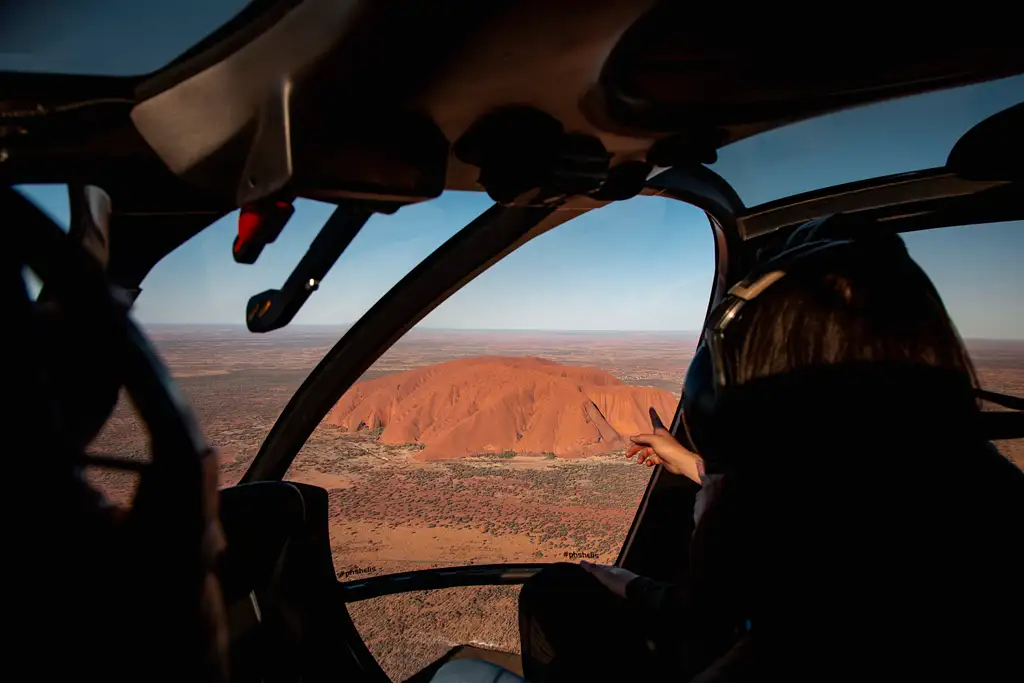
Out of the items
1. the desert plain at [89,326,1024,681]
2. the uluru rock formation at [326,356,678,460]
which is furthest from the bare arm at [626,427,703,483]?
the uluru rock formation at [326,356,678,460]

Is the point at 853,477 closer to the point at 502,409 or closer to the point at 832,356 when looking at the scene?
the point at 832,356

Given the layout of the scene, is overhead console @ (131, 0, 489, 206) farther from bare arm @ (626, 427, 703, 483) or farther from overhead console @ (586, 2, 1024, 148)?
bare arm @ (626, 427, 703, 483)

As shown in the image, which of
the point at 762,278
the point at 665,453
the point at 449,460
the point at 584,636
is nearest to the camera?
the point at 762,278

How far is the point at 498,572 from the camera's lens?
287 cm

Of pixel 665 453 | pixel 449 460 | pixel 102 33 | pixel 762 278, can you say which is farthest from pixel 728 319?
pixel 449 460

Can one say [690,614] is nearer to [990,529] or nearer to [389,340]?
[990,529]

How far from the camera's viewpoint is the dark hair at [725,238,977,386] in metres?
0.84

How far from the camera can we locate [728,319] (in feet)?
3.13

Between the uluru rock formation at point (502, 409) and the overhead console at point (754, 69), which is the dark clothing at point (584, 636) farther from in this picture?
the uluru rock formation at point (502, 409)

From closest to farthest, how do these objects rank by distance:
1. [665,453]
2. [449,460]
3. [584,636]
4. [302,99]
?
1. [302,99]
2. [584,636]
3. [665,453]
4. [449,460]

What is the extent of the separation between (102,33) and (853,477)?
1.26 metres

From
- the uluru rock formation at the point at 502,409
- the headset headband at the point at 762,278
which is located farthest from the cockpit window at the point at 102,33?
the uluru rock formation at the point at 502,409

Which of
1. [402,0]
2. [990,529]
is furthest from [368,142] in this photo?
[990,529]

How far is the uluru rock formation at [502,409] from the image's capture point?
2236 cm
